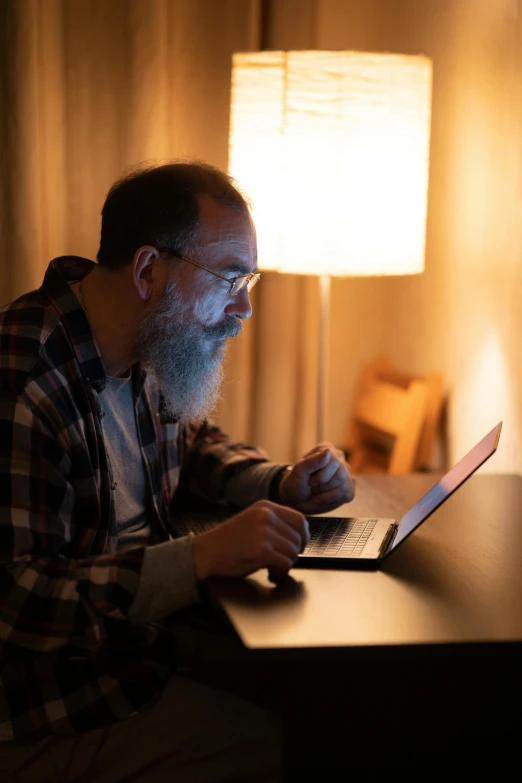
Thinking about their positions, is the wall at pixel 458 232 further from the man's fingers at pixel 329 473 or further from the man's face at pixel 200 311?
the man's face at pixel 200 311

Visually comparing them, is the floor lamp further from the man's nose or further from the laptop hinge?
the laptop hinge

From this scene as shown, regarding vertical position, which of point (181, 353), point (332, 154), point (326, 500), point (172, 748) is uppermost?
point (332, 154)

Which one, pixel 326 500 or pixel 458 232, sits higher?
pixel 458 232

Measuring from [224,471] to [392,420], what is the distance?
100 centimetres

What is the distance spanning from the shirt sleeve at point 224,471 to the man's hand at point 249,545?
405mm

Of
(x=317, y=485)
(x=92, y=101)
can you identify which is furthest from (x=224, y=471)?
(x=92, y=101)

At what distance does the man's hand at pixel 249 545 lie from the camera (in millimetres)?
1104

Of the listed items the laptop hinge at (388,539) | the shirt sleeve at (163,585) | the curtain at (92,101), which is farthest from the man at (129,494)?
Answer: the curtain at (92,101)

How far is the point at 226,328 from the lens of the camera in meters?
1.44

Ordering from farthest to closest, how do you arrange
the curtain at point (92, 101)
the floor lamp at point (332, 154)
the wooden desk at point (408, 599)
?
the curtain at point (92, 101) → the floor lamp at point (332, 154) → the wooden desk at point (408, 599)

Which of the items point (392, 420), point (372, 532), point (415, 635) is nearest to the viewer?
point (415, 635)

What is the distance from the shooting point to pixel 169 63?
2.37 m

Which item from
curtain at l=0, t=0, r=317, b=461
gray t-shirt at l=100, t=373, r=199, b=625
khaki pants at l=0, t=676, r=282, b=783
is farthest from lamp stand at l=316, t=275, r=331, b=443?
khaki pants at l=0, t=676, r=282, b=783

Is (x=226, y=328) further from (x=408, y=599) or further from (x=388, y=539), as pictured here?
(x=408, y=599)
